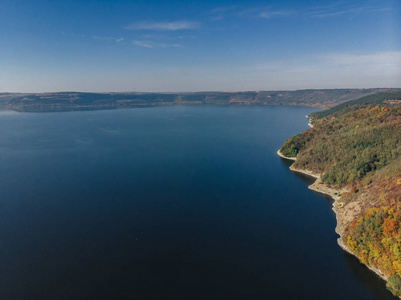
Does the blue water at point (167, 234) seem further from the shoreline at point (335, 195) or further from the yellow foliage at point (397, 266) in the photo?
the yellow foliage at point (397, 266)

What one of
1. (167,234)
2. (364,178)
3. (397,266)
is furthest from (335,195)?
(167,234)

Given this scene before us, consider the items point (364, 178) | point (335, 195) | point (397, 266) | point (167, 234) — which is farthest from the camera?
point (335, 195)

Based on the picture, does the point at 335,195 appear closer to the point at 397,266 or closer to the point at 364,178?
the point at 364,178

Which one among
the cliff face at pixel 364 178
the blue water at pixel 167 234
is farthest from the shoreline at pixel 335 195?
the blue water at pixel 167 234

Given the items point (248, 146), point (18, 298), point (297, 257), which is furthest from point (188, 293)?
point (248, 146)

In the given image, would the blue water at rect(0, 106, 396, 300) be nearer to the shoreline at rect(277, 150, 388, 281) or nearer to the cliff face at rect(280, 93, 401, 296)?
the shoreline at rect(277, 150, 388, 281)

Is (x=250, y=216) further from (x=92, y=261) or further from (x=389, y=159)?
(x=389, y=159)

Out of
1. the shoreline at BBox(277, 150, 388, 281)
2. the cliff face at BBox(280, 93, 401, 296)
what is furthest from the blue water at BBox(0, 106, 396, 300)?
the cliff face at BBox(280, 93, 401, 296)
